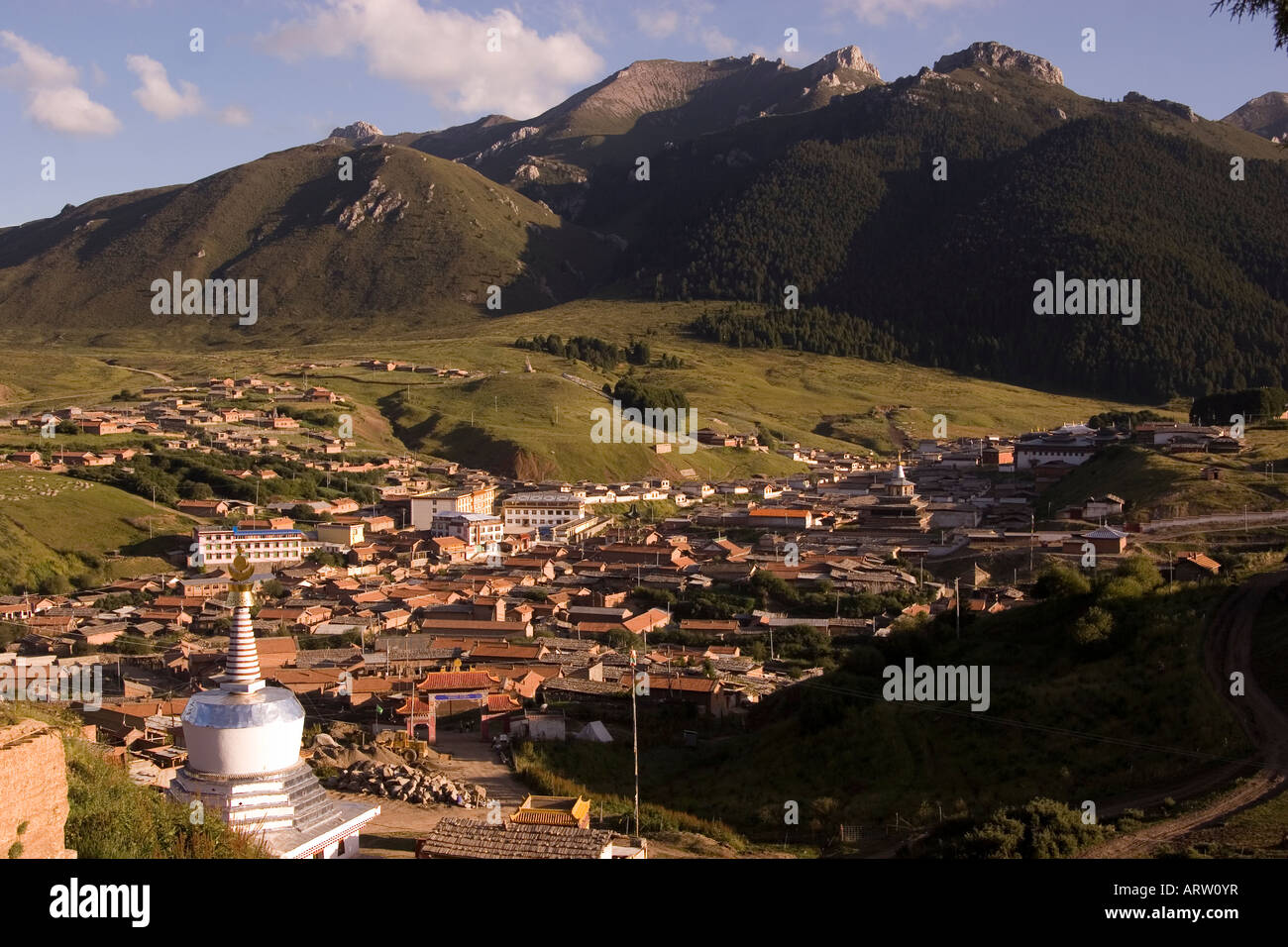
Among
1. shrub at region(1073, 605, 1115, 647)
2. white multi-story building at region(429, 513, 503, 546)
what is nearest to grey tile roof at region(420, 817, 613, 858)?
shrub at region(1073, 605, 1115, 647)

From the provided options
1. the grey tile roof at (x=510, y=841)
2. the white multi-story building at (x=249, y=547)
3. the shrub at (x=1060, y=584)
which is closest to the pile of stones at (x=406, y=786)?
the grey tile roof at (x=510, y=841)

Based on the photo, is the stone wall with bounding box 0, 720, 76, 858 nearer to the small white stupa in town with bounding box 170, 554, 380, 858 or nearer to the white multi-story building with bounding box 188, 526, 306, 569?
the small white stupa in town with bounding box 170, 554, 380, 858

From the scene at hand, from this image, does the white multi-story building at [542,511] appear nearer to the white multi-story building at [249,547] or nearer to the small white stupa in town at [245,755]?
the white multi-story building at [249,547]

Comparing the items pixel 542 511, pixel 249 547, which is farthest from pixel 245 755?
pixel 542 511

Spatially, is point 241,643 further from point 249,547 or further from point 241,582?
point 249,547

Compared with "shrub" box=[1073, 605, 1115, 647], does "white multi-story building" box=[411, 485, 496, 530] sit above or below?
above
